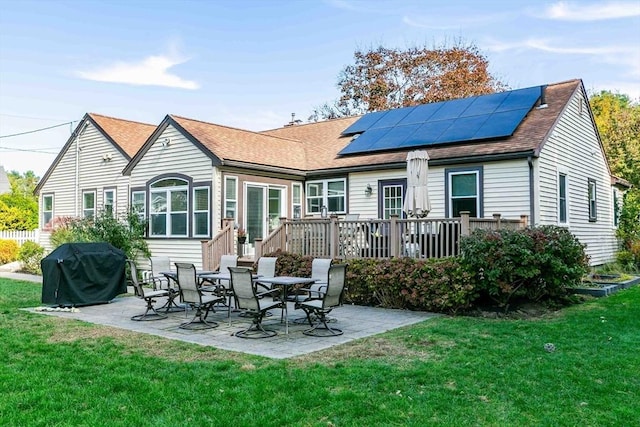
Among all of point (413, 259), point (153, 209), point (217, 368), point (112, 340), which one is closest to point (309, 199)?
point (153, 209)

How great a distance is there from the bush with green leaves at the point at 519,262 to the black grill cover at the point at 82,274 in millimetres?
7755

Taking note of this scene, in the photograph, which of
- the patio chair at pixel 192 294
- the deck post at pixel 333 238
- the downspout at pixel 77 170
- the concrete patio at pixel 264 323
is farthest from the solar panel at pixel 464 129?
the downspout at pixel 77 170

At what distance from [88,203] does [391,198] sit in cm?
1219

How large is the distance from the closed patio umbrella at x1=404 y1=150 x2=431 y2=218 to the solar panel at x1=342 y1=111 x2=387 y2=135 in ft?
20.0

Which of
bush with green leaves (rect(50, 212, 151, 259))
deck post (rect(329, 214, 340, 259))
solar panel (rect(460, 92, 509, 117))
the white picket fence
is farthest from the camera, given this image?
the white picket fence

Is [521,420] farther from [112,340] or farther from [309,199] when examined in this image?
[309,199]

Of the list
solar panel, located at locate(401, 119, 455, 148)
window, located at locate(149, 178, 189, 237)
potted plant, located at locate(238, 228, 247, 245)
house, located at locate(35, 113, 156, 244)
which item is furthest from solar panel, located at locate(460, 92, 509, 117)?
house, located at locate(35, 113, 156, 244)

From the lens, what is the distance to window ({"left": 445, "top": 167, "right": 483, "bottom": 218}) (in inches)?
512

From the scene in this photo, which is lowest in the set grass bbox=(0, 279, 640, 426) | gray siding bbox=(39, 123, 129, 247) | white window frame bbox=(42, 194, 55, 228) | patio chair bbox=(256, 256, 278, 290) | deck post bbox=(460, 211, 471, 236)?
grass bbox=(0, 279, 640, 426)

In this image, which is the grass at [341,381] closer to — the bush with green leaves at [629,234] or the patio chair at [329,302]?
A: the patio chair at [329,302]

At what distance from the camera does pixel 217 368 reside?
18.8ft

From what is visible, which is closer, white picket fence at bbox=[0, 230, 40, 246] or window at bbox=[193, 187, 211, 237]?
window at bbox=[193, 187, 211, 237]

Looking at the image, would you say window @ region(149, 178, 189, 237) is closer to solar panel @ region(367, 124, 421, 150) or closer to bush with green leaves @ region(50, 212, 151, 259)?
bush with green leaves @ region(50, 212, 151, 259)

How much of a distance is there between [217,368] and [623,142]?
23.3m
